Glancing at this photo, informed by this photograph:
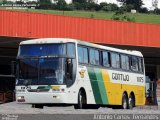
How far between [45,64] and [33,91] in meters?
1.19

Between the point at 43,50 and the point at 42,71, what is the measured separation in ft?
3.23

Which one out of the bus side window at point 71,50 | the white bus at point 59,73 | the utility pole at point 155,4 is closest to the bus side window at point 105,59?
the white bus at point 59,73

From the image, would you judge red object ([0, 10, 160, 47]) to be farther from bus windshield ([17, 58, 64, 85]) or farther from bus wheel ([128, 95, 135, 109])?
bus windshield ([17, 58, 64, 85])

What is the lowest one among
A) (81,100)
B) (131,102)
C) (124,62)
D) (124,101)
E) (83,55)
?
(131,102)

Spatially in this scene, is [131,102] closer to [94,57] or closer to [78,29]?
[94,57]

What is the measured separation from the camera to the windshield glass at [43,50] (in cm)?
2059

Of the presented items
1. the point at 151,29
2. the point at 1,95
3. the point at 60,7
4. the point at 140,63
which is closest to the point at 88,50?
the point at 140,63

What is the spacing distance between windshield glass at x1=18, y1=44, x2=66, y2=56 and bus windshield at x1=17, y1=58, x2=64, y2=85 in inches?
12.0

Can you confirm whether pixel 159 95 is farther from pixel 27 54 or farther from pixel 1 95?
pixel 27 54

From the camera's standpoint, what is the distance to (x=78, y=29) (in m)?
36.9

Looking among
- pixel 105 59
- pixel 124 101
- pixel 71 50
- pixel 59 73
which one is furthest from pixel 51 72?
pixel 124 101

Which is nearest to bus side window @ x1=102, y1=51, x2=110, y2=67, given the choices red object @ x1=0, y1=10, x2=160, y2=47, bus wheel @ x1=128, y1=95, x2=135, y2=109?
bus wheel @ x1=128, y1=95, x2=135, y2=109

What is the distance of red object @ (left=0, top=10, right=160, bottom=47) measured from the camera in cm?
3400

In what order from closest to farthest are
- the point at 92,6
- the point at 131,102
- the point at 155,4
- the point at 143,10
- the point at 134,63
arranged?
the point at 131,102 → the point at 134,63 → the point at 92,6 → the point at 143,10 → the point at 155,4
